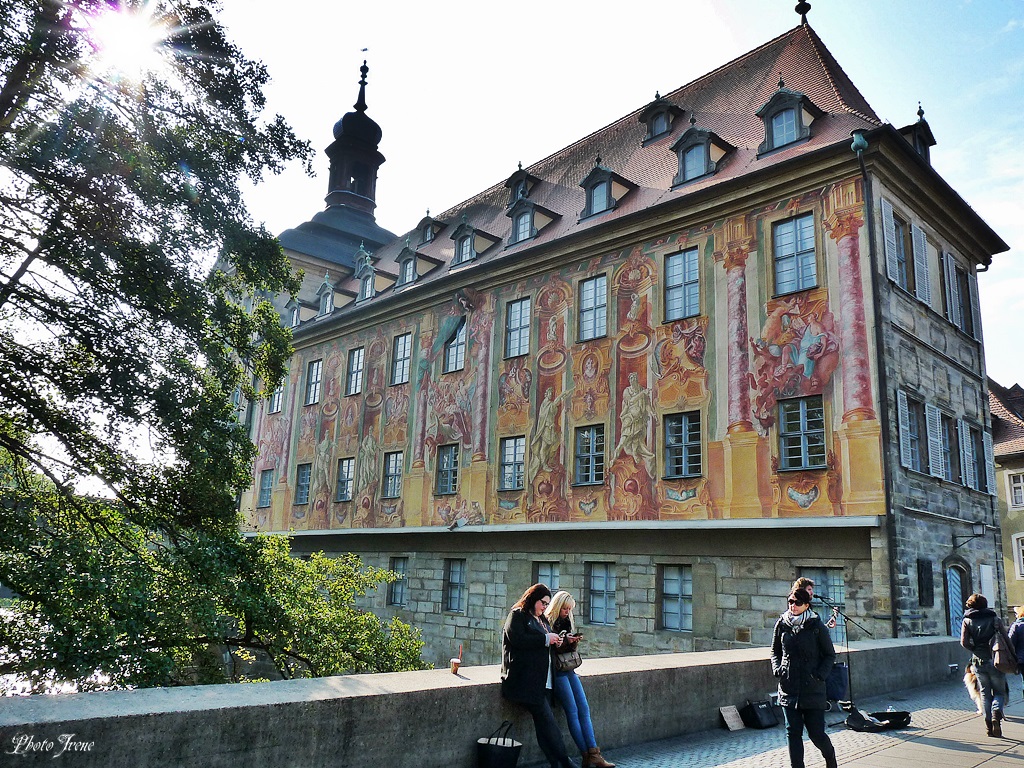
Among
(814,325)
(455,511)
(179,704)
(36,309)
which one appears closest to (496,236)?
(455,511)

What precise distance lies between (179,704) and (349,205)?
3864cm

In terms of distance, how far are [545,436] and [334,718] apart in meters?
15.0

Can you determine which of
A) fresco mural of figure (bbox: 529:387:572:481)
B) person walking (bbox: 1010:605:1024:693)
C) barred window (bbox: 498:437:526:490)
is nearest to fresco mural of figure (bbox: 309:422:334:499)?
barred window (bbox: 498:437:526:490)

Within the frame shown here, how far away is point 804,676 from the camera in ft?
20.5

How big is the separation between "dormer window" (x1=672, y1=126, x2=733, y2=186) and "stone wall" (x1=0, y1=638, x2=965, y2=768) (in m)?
13.4

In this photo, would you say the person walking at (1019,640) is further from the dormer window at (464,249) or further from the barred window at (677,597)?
the dormer window at (464,249)

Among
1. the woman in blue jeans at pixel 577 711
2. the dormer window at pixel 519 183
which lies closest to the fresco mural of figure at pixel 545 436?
the dormer window at pixel 519 183

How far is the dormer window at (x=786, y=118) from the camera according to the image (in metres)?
17.6

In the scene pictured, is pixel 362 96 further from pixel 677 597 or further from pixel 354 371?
pixel 677 597

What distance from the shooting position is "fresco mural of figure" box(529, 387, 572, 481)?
19.8 meters

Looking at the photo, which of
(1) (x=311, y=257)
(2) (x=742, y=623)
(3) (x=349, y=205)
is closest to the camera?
(2) (x=742, y=623)

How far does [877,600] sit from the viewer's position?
558 inches

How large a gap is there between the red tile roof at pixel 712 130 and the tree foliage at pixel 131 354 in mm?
10120

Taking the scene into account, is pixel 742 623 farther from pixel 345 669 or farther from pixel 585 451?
pixel 345 669
